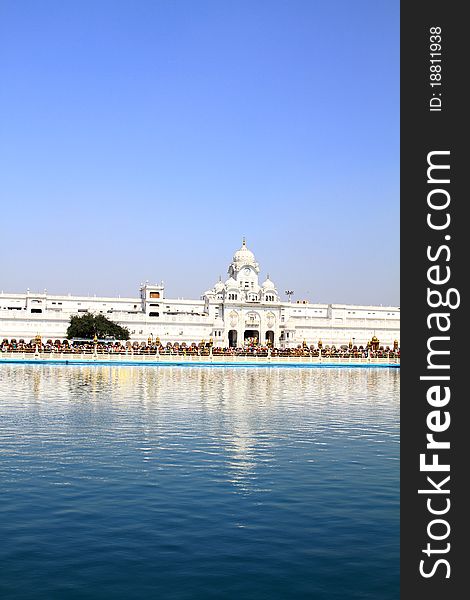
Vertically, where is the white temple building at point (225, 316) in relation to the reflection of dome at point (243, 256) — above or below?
below

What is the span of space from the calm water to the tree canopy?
61.6 metres

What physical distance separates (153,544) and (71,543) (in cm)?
124

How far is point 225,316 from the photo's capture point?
104375mm

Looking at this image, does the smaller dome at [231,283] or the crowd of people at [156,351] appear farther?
the smaller dome at [231,283]

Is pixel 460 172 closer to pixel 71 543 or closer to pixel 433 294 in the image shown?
pixel 433 294

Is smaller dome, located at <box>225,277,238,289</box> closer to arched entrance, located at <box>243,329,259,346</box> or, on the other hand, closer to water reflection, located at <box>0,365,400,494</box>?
arched entrance, located at <box>243,329,259,346</box>

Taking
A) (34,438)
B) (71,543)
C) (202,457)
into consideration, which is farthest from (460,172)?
(34,438)

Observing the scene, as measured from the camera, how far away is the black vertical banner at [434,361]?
322 inches

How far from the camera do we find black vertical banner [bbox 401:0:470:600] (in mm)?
8188

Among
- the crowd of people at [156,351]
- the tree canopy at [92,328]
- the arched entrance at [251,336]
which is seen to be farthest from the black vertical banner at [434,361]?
the arched entrance at [251,336]

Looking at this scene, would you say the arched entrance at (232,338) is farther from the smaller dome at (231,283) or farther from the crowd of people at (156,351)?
the crowd of people at (156,351)

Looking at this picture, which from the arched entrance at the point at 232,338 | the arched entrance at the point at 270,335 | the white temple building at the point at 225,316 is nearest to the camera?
the white temple building at the point at 225,316

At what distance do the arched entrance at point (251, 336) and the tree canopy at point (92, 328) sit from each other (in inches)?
827

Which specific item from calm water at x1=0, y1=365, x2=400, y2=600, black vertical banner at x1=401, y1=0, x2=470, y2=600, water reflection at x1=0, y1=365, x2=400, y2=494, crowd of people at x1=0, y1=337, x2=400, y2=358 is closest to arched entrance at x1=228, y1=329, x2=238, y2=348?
crowd of people at x1=0, y1=337, x2=400, y2=358
